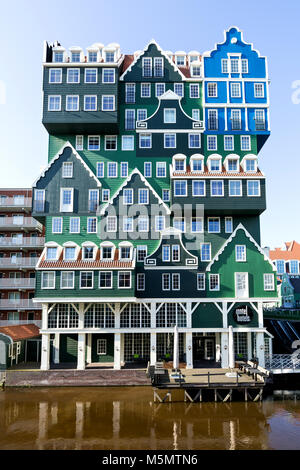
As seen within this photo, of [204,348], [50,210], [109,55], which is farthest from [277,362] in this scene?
[109,55]

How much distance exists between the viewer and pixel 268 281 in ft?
142

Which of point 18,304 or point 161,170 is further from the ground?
point 161,170

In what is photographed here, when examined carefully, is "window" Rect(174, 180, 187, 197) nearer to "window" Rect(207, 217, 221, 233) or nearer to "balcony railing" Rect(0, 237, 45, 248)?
"window" Rect(207, 217, 221, 233)

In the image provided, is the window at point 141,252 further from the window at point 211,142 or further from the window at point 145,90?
the window at point 145,90

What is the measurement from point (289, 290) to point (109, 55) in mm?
69737

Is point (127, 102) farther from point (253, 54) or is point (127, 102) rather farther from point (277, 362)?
point (277, 362)

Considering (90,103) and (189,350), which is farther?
(90,103)

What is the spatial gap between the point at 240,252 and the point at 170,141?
16.3 meters

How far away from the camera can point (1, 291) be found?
50406 millimetres

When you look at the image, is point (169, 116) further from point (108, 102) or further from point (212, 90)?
point (108, 102)

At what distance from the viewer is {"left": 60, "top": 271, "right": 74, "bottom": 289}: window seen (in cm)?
4150

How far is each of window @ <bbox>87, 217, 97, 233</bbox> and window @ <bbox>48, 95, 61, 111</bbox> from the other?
557 inches

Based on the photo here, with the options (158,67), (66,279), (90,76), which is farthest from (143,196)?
(158,67)

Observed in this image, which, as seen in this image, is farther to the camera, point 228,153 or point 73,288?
point 228,153
